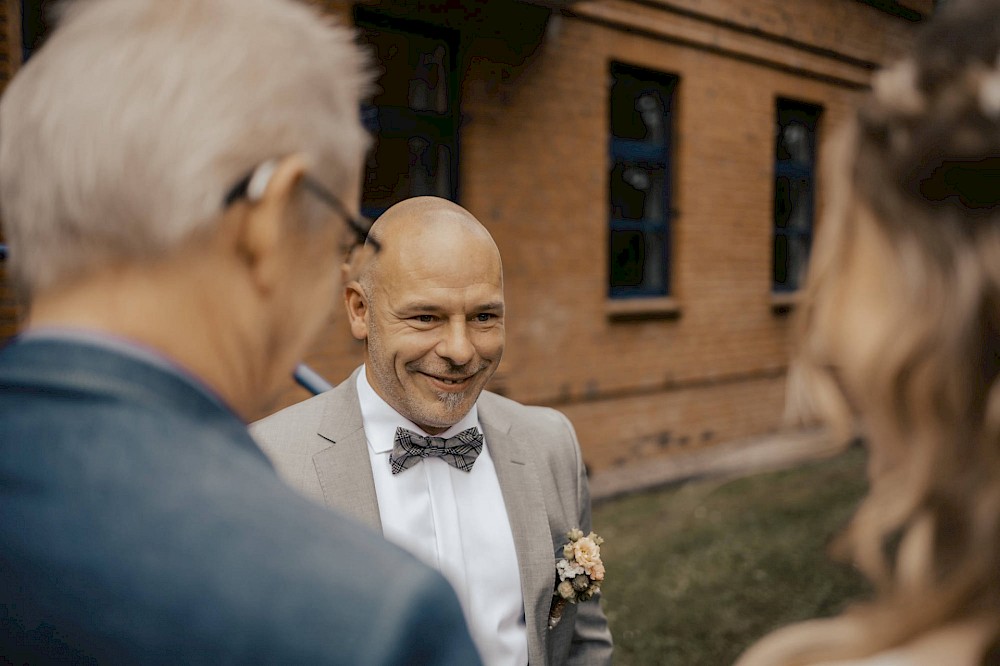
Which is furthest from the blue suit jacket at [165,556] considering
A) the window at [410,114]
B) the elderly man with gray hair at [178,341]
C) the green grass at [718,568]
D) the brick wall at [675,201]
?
the window at [410,114]

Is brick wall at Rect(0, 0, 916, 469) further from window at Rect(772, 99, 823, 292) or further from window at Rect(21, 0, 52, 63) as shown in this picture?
window at Rect(21, 0, 52, 63)

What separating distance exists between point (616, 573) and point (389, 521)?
4.22m

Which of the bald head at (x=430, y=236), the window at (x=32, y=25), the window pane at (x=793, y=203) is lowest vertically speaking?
the bald head at (x=430, y=236)

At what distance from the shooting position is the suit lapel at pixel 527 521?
7.00ft

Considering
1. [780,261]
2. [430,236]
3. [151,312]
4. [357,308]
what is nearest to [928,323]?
[151,312]

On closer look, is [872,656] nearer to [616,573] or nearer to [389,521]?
[389,521]

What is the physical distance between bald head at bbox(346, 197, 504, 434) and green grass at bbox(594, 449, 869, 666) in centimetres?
212

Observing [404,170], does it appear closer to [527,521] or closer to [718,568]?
[718,568]

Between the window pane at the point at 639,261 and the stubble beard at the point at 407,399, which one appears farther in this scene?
the window pane at the point at 639,261

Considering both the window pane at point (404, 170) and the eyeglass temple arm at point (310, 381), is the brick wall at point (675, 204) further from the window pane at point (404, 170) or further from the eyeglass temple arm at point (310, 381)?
the eyeglass temple arm at point (310, 381)

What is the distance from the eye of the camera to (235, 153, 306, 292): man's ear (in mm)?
925

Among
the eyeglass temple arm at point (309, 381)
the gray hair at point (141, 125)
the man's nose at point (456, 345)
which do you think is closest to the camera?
the gray hair at point (141, 125)

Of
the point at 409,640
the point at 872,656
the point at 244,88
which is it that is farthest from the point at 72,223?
the point at 872,656

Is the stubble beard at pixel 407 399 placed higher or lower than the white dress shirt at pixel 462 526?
higher
